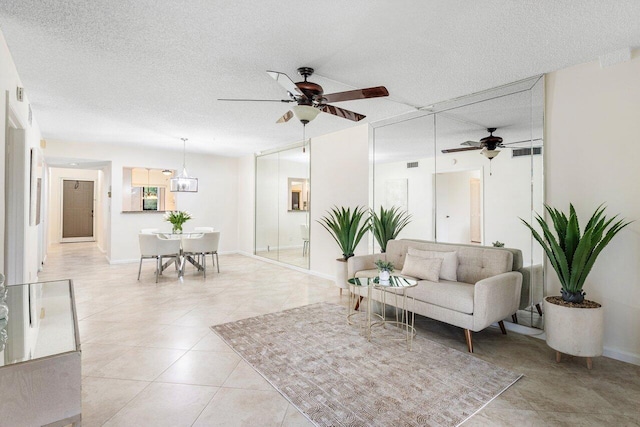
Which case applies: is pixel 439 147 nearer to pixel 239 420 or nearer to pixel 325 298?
pixel 325 298

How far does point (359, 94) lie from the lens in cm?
269

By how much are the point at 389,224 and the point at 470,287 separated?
5.51 feet

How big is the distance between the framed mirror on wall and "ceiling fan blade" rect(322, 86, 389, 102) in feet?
20.2

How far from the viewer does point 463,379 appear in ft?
7.75

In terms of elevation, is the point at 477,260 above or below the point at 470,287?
above

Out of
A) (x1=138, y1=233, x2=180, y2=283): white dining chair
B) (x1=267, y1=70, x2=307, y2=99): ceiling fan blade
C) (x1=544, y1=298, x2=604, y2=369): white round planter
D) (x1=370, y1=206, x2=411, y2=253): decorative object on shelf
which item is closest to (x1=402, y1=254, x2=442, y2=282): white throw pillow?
(x1=370, y1=206, x2=411, y2=253): decorative object on shelf

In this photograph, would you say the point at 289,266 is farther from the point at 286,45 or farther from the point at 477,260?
the point at 286,45

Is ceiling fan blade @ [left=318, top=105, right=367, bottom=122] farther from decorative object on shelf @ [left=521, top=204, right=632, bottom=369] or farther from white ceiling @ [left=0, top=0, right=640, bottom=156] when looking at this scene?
decorative object on shelf @ [left=521, top=204, right=632, bottom=369]

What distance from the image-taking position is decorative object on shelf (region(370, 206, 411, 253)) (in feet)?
14.9

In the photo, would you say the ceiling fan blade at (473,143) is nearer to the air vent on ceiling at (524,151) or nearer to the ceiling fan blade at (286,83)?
the air vent on ceiling at (524,151)

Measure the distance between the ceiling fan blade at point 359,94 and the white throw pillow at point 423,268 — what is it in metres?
1.81

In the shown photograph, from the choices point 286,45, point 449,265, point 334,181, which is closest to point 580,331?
point 449,265

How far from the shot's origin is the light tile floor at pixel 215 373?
6.41 ft

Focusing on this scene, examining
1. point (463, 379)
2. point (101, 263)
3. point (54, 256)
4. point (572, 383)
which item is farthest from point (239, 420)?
point (54, 256)
